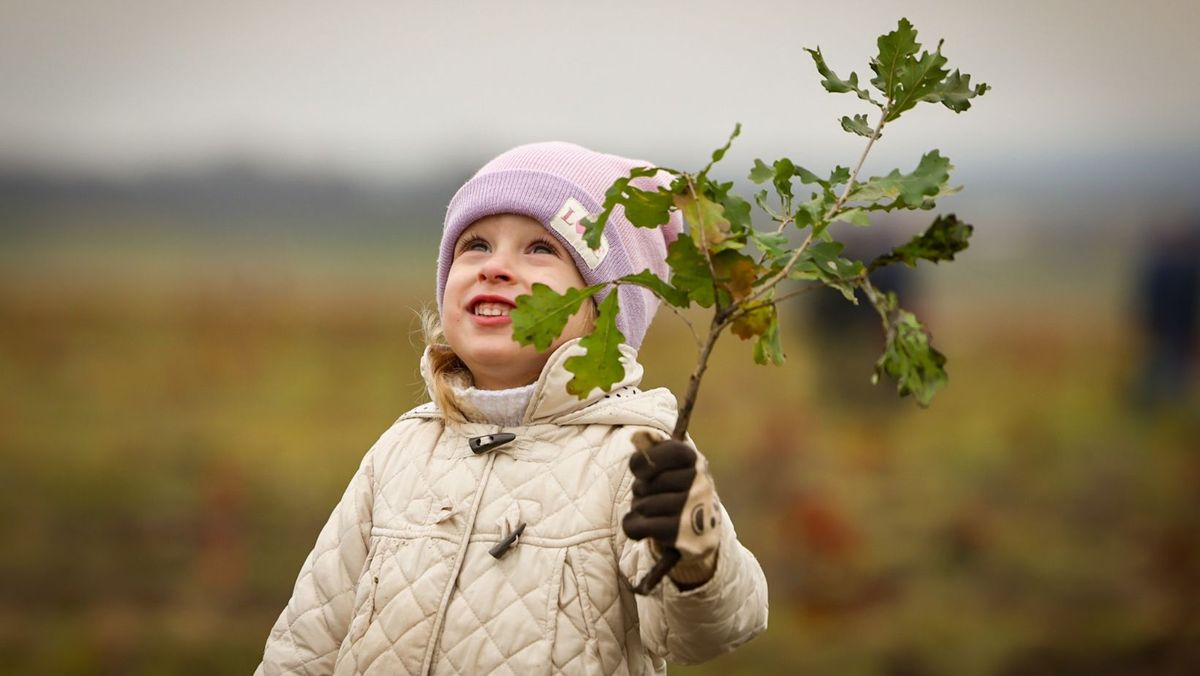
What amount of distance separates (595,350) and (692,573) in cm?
28

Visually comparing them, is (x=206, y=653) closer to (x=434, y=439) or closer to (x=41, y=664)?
(x=41, y=664)

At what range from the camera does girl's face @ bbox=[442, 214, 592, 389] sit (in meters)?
1.58

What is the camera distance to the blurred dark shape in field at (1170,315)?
13.3 feet

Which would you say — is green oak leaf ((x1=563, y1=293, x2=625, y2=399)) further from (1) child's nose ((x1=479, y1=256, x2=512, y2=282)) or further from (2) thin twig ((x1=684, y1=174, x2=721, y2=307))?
(1) child's nose ((x1=479, y1=256, x2=512, y2=282))

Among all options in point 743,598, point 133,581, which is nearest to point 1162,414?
point 743,598

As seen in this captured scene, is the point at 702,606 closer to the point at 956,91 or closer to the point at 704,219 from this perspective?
the point at 704,219

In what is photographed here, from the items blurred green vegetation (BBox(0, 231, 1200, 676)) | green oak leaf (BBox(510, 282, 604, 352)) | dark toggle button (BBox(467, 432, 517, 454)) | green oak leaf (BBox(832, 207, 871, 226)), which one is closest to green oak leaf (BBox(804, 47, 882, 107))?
green oak leaf (BBox(832, 207, 871, 226))

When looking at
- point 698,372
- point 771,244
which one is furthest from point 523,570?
point 771,244

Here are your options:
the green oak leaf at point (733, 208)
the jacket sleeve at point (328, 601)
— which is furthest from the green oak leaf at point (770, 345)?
the jacket sleeve at point (328, 601)

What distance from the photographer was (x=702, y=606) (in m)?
1.34

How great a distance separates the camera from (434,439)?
1.67m

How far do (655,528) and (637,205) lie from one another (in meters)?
0.35

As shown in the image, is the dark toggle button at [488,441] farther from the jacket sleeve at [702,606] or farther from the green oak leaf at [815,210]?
the green oak leaf at [815,210]

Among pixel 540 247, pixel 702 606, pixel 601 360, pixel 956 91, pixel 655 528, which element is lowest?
pixel 702 606
